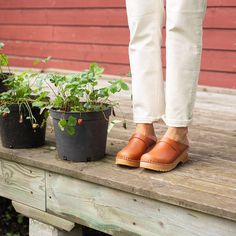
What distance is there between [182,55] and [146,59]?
14 centimetres

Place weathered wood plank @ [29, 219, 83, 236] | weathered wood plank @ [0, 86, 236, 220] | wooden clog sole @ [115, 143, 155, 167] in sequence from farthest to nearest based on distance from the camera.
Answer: weathered wood plank @ [29, 219, 83, 236], wooden clog sole @ [115, 143, 155, 167], weathered wood plank @ [0, 86, 236, 220]

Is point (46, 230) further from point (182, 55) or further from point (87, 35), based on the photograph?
point (87, 35)

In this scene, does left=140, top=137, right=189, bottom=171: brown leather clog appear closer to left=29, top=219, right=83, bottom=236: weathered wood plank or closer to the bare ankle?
the bare ankle

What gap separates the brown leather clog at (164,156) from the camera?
1.61 meters

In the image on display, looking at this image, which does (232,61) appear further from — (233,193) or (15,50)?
(15,50)

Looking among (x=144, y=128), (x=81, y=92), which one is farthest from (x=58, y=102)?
(x=144, y=128)

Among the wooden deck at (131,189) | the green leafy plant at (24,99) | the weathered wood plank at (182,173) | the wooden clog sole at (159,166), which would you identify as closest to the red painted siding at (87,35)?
the weathered wood plank at (182,173)

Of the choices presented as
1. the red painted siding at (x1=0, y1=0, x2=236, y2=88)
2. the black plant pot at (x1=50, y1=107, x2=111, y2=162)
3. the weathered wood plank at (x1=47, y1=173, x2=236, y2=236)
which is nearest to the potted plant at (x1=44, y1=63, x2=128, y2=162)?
the black plant pot at (x1=50, y1=107, x2=111, y2=162)

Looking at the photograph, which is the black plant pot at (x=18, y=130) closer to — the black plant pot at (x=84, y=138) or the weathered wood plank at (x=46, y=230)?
the black plant pot at (x=84, y=138)

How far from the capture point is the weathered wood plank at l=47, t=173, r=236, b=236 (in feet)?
4.63

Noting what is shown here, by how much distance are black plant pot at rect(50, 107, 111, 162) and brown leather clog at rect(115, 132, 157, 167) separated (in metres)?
0.11

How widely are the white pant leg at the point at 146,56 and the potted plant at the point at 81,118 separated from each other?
7 centimetres

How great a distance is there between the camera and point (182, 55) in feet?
5.17

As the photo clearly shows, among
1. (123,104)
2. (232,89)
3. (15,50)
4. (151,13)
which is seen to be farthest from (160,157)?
(15,50)
